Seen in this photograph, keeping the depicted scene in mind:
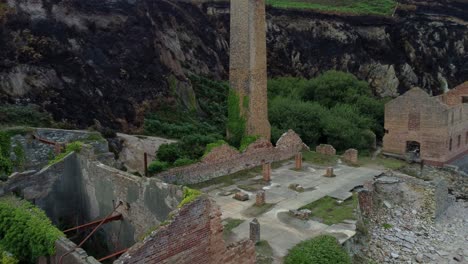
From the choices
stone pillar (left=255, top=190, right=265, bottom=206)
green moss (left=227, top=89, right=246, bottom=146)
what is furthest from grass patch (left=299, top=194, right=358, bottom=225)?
green moss (left=227, top=89, right=246, bottom=146)

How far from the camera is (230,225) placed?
15.0 m

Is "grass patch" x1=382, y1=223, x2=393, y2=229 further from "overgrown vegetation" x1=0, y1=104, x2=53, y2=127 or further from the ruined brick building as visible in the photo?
"overgrown vegetation" x1=0, y1=104, x2=53, y2=127

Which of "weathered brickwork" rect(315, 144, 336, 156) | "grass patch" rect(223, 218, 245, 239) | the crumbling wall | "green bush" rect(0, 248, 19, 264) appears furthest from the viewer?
"weathered brickwork" rect(315, 144, 336, 156)

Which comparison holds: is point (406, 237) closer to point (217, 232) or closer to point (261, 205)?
point (261, 205)

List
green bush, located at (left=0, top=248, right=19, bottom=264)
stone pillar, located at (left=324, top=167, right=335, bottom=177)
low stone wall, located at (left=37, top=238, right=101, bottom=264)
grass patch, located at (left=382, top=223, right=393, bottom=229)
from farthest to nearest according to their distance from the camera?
1. stone pillar, located at (left=324, top=167, right=335, bottom=177)
2. grass patch, located at (left=382, top=223, right=393, bottom=229)
3. green bush, located at (left=0, top=248, right=19, bottom=264)
4. low stone wall, located at (left=37, top=238, right=101, bottom=264)

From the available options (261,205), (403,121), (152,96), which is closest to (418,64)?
(403,121)

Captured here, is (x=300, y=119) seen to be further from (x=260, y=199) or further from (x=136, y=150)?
(x=260, y=199)

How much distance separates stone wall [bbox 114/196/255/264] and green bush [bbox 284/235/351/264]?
293cm

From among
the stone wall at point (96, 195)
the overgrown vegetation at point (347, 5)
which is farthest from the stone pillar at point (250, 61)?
the overgrown vegetation at point (347, 5)

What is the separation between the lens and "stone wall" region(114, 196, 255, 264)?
→ 8531 mm

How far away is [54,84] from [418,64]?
37086 millimetres

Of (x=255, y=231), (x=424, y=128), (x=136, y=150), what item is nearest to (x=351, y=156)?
(x=424, y=128)

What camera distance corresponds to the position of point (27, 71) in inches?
863

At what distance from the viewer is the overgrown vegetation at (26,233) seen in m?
8.97
